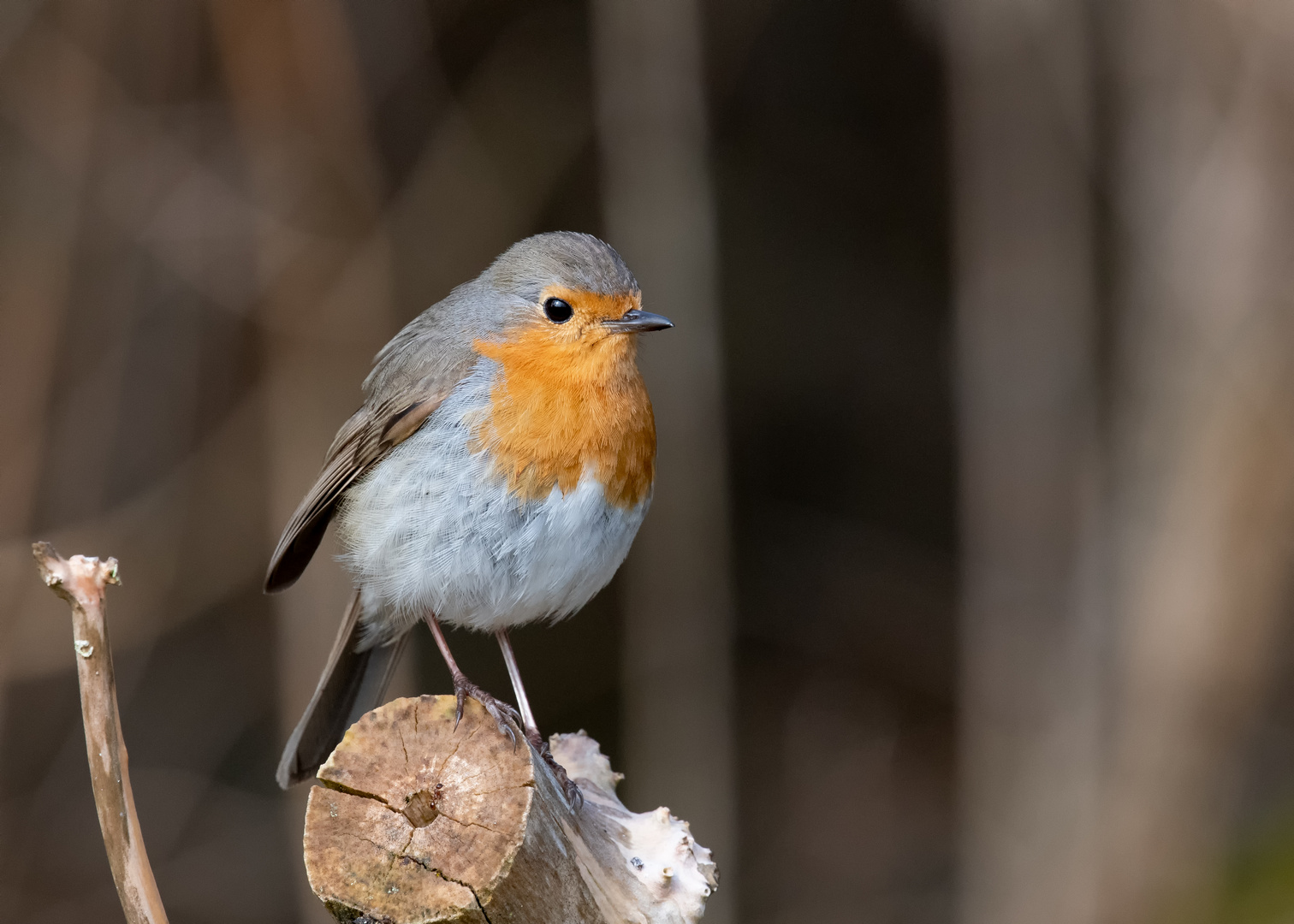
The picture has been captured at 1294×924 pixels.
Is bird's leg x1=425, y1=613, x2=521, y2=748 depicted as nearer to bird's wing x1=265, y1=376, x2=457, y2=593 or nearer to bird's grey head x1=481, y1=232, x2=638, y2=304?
bird's wing x1=265, y1=376, x2=457, y2=593

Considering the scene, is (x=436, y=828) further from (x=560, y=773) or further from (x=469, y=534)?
(x=469, y=534)

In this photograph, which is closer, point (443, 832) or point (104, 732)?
point (104, 732)

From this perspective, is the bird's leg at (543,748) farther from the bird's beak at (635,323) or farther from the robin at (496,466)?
the bird's beak at (635,323)

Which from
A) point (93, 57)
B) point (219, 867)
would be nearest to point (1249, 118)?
point (93, 57)

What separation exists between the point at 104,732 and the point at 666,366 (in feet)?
11.1

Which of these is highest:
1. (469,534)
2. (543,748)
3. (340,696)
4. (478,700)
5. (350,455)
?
(350,455)

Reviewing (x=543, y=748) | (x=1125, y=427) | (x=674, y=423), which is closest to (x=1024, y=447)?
(x=1125, y=427)

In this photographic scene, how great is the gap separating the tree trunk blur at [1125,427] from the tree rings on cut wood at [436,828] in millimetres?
3452

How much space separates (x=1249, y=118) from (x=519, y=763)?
408 cm

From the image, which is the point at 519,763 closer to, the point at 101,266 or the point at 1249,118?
the point at 101,266

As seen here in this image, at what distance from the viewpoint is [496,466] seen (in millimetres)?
2625

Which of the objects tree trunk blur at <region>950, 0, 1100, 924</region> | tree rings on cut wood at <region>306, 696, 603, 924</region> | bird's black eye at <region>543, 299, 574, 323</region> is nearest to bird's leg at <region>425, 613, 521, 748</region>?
tree rings on cut wood at <region>306, 696, 603, 924</region>

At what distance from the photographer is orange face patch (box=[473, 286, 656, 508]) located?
264 centimetres

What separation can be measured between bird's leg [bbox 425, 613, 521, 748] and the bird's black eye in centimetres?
79
